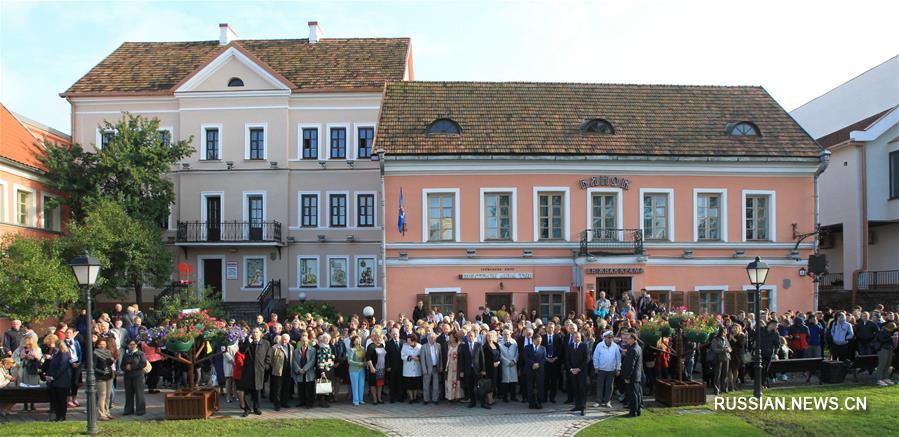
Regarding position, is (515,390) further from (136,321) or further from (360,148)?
(360,148)

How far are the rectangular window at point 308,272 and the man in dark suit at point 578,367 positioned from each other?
1981cm

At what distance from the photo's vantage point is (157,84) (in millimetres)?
32969

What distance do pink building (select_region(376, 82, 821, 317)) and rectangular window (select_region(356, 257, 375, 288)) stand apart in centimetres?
872

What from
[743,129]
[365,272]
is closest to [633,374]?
[743,129]

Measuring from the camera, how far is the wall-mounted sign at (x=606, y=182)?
79.7 feet

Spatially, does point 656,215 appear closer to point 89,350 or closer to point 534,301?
point 534,301

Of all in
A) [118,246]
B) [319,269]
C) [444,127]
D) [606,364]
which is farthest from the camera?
[319,269]

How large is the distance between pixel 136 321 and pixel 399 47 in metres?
21.5

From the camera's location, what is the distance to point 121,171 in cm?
2827

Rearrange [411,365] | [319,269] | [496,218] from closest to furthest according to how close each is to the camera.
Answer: [411,365], [496,218], [319,269]

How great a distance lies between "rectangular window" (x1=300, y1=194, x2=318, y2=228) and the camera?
3284 cm

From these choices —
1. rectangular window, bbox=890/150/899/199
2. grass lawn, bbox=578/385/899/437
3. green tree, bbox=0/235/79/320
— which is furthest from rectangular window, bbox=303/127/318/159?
rectangular window, bbox=890/150/899/199

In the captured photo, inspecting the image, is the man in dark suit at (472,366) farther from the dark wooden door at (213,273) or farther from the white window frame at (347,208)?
the dark wooden door at (213,273)

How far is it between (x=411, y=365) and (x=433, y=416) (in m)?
1.41
